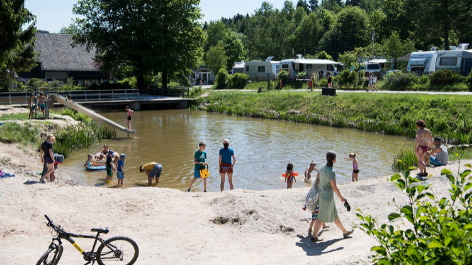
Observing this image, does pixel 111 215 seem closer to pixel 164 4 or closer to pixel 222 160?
pixel 222 160

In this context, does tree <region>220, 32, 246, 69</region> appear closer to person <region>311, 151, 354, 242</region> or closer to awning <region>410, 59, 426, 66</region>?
awning <region>410, 59, 426, 66</region>

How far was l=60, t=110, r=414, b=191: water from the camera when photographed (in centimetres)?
1544

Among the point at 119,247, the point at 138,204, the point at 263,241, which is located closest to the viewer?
the point at 119,247

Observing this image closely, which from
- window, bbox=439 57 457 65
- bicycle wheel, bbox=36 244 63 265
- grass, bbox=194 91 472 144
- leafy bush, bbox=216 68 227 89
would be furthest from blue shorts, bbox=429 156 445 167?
leafy bush, bbox=216 68 227 89

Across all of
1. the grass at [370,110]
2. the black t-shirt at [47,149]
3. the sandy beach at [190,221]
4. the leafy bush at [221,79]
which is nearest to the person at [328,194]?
the sandy beach at [190,221]

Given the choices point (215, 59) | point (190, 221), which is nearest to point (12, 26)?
point (190, 221)

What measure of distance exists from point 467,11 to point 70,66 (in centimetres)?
4644

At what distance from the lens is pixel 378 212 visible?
9141mm

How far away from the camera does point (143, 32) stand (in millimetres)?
43000

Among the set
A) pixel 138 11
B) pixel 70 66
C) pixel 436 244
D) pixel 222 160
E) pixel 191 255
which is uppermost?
pixel 138 11

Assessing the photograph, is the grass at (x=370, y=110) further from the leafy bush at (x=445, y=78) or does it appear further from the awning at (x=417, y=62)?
the awning at (x=417, y=62)

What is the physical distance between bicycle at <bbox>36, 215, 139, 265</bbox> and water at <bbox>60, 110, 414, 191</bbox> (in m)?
7.33

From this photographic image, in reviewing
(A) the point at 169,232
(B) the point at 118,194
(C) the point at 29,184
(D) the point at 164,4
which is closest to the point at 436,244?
(A) the point at 169,232

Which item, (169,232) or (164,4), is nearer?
(169,232)
